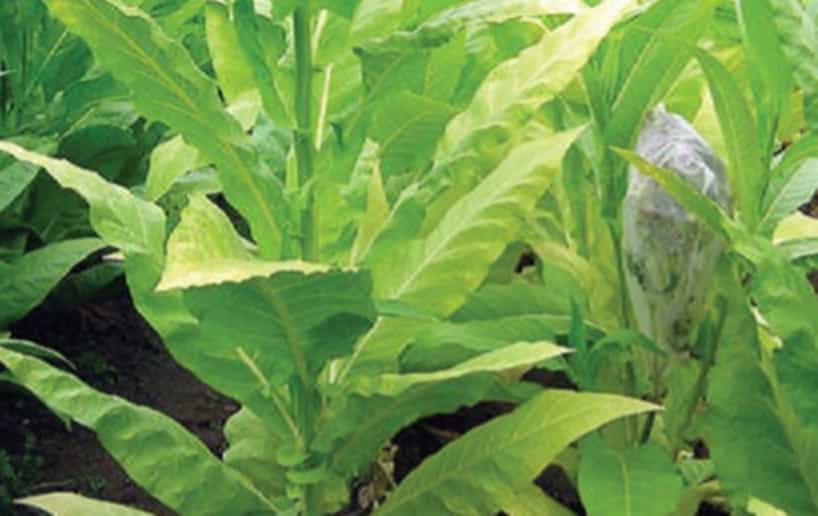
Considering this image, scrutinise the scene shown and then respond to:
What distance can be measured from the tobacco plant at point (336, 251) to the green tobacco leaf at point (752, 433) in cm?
26

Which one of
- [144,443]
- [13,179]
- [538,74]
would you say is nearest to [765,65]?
[538,74]

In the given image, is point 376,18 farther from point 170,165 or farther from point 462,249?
point 170,165

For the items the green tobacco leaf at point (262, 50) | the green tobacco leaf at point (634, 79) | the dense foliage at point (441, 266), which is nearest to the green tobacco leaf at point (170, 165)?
the dense foliage at point (441, 266)

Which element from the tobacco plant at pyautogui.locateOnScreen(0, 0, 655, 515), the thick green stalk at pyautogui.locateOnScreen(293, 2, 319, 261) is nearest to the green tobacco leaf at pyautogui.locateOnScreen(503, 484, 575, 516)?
the tobacco plant at pyautogui.locateOnScreen(0, 0, 655, 515)

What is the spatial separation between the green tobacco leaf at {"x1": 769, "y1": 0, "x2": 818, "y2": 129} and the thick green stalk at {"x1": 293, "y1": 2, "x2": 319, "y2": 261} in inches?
29.6

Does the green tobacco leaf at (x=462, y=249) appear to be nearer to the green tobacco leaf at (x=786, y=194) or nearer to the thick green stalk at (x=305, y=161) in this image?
the thick green stalk at (x=305, y=161)

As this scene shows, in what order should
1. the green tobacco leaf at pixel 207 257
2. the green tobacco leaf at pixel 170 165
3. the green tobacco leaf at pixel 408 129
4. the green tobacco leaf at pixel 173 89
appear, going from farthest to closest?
the green tobacco leaf at pixel 170 165 → the green tobacco leaf at pixel 408 129 → the green tobacco leaf at pixel 173 89 → the green tobacco leaf at pixel 207 257

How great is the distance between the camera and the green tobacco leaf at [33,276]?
338cm

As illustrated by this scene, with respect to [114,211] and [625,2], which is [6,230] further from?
[625,2]

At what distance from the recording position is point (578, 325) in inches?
96.5

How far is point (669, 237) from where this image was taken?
8.28 ft

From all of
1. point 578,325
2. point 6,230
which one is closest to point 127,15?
point 578,325

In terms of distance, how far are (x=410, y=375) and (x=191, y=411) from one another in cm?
118

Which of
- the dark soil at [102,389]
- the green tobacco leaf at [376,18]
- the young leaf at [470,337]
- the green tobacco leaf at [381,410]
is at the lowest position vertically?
the dark soil at [102,389]
